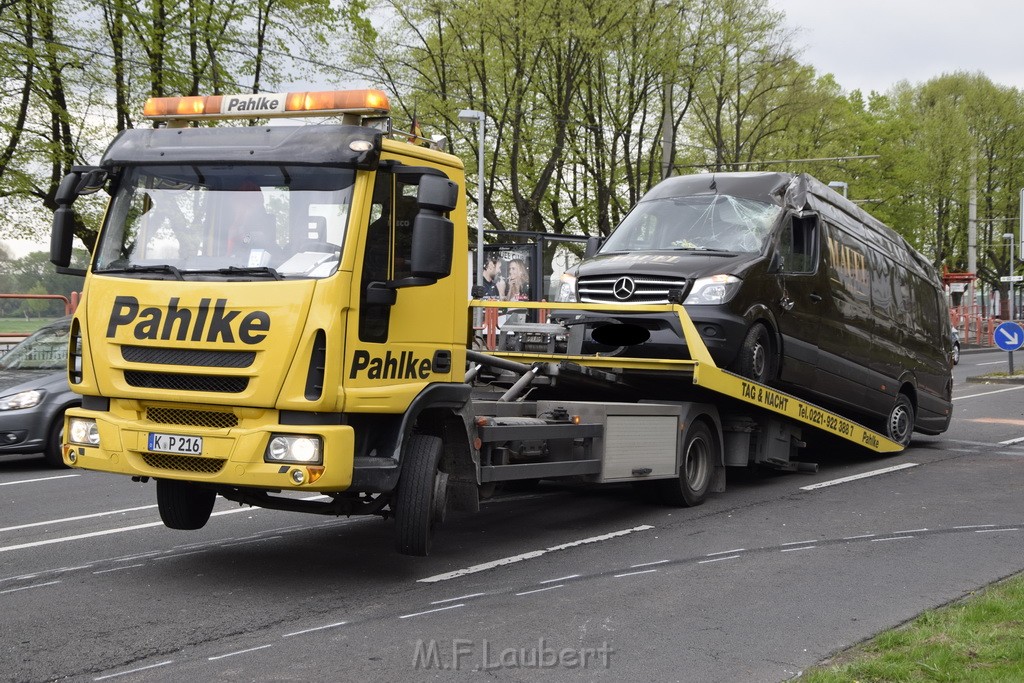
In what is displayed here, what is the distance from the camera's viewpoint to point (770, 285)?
10.3 m

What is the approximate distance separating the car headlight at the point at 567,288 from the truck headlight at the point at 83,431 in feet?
15.9

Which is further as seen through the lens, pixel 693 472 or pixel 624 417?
pixel 693 472

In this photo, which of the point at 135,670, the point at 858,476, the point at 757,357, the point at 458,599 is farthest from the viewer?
the point at 858,476

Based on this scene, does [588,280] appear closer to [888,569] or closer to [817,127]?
[888,569]

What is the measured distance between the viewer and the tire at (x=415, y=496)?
6652 mm

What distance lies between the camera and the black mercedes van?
31.9 feet

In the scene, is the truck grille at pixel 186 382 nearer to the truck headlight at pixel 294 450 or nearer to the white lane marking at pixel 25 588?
the truck headlight at pixel 294 450

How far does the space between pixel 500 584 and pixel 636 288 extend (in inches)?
149

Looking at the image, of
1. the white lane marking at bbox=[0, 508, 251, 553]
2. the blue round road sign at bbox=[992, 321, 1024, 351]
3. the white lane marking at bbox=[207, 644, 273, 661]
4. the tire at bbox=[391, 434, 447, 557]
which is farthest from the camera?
the blue round road sign at bbox=[992, 321, 1024, 351]

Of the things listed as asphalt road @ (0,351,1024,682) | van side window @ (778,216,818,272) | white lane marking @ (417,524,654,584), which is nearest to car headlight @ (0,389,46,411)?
asphalt road @ (0,351,1024,682)

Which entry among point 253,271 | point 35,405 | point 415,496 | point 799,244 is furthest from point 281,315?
point 35,405

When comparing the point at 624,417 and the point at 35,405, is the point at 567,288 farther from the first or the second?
the point at 35,405

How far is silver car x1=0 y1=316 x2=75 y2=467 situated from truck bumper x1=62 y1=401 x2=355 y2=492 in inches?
213

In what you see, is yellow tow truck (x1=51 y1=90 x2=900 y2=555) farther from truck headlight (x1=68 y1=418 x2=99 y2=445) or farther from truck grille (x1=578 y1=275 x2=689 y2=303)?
truck grille (x1=578 y1=275 x2=689 y2=303)
